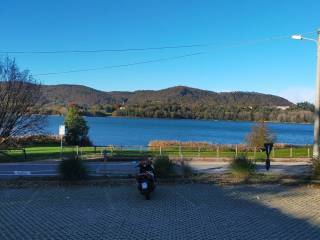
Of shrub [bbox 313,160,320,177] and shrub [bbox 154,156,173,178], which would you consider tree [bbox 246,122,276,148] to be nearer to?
shrub [bbox 313,160,320,177]

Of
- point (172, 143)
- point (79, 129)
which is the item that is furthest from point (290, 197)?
point (79, 129)

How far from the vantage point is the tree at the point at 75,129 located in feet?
174

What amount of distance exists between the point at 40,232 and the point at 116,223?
5.54ft

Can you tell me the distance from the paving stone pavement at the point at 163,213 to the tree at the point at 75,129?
36183mm

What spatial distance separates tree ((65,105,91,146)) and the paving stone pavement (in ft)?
119

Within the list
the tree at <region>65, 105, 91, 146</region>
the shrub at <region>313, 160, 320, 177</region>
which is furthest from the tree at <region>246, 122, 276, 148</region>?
the shrub at <region>313, 160, 320, 177</region>

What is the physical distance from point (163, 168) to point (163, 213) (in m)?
5.87

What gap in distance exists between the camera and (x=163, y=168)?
1908 cm

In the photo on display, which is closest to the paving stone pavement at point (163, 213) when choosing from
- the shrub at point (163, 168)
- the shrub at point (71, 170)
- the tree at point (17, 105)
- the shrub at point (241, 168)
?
the shrub at point (71, 170)

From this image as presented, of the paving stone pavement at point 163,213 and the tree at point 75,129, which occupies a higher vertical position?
the tree at point 75,129

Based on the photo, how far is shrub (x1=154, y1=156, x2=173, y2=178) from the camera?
62.4 feet

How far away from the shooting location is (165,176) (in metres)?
19.0

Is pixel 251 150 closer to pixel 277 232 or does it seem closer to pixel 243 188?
pixel 243 188

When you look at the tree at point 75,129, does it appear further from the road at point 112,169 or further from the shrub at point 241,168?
the shrub at point 241,168
